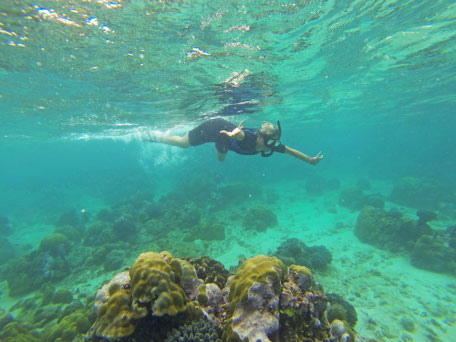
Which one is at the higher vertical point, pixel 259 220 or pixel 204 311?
pixel 204 311

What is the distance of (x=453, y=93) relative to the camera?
2534cm

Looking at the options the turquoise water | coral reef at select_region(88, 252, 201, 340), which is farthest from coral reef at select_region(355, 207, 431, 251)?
coral reef at select_region(88, 252, 201, 340)

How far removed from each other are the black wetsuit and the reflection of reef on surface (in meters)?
5.35

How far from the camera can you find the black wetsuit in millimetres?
8047

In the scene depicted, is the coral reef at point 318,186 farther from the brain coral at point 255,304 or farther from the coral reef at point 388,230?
the brain coral at point 255,304

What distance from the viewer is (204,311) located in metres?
3.28

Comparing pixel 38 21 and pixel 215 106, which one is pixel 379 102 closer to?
pixel 215 106

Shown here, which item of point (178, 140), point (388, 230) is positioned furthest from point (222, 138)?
point (388, 230)

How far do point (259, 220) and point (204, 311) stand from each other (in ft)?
43.1

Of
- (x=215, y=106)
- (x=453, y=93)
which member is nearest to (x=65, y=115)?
(x=215, y=106)

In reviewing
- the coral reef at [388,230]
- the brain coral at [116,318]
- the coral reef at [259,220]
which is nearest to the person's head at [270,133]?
the brain coral at [116,318]

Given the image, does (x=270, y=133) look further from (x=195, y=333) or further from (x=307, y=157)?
(x=195, y=333)

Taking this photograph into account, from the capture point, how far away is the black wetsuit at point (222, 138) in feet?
26.4

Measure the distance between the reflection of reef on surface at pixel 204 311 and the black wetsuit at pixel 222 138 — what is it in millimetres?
5353
